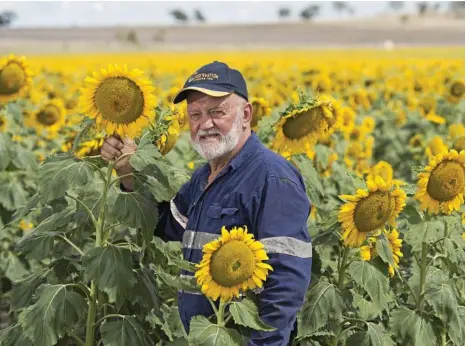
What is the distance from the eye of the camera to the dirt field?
169 feet

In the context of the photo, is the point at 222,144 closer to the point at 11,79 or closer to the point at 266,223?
the point at 266,223

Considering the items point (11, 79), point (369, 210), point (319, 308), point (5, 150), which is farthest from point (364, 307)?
point (11, 79)

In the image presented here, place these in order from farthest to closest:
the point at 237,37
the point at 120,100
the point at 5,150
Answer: the point at 237,37 < the point at 5,150 < the point at 120,100

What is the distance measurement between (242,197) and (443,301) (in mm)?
1134

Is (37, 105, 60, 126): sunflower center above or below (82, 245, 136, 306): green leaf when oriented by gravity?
Answer: above

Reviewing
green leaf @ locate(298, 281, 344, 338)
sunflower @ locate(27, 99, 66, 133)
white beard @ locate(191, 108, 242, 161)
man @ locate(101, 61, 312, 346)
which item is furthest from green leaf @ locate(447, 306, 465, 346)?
sunflower @ locate(27, 99, 66, 133)

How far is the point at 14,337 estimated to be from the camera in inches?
138

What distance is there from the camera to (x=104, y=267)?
3.20 meters

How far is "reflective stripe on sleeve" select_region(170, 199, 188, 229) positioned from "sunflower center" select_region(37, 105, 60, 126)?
3.88 metres

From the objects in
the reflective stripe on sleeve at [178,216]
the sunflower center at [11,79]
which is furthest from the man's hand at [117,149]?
the sunflower center at [11,79]

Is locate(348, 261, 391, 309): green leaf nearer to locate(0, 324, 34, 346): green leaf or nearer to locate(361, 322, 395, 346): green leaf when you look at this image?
locate(361, 322, 395, 346): green leaf

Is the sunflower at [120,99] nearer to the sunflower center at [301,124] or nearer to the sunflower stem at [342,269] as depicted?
the sunflower stem at [342,269]

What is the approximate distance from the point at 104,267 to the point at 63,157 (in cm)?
41

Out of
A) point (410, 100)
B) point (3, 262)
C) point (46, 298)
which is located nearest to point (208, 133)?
point (46, 298)
